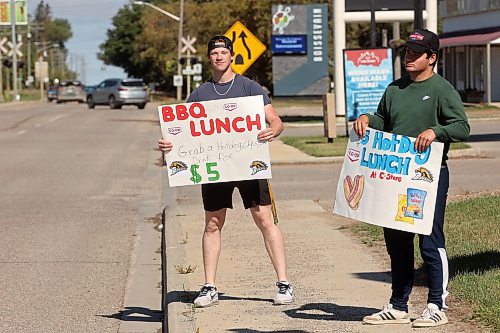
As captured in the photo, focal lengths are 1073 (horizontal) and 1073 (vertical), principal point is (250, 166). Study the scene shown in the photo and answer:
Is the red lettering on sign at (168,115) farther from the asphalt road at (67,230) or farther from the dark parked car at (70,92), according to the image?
the dark parked car at (70,92)

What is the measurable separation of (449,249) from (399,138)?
3.10 m

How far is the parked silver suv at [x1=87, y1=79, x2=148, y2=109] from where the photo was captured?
56031 mm

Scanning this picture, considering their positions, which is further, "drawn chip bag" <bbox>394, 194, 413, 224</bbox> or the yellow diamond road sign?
the yellow diamond road sign

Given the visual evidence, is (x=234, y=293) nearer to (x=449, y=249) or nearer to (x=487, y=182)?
(x=449, y=249)

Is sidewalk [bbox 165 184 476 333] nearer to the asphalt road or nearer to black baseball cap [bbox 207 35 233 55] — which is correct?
the asphalt road

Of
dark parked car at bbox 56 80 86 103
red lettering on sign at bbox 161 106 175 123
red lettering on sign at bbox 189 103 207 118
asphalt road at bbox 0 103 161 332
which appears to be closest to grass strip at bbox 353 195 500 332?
red lettering on sign at bbox 189 103 207 118

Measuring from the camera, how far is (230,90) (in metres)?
7.72

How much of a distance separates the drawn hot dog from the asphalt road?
2.22 m

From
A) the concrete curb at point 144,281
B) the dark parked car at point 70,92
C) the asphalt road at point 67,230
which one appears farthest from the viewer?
the dark parked car at point 70,92

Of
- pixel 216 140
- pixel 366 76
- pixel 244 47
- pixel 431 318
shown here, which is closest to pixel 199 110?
pixel 216 140

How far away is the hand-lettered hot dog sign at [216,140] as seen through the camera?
765 cm

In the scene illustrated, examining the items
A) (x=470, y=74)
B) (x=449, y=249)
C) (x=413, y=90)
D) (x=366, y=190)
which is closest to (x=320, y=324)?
(x=366, y=190)

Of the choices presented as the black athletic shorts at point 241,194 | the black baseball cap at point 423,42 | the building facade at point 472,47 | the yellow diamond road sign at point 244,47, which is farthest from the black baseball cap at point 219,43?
the building facade at point 472,47

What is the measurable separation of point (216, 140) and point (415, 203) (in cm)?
176
